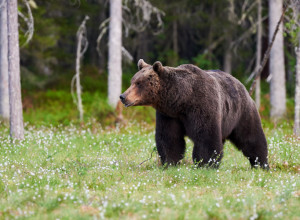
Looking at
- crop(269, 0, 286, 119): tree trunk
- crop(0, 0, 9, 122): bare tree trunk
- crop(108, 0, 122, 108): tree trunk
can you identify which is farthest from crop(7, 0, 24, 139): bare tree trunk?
crop(269, 0, 286, 119): tree trunk

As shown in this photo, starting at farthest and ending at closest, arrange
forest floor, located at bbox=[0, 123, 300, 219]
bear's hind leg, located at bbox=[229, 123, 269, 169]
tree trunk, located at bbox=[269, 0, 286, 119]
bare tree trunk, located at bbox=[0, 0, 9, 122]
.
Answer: tree trunk, located at bbox=[269, 0, 286, 119] → bare tree trunk, located at bbox=[0, 0, 9, 122] → bear's hind leg, located at bbox=[229, 123, 269, 169] → forest floor, located at bbox=[0, 123, 300, 219]

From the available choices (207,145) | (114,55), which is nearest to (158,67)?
(207,145)

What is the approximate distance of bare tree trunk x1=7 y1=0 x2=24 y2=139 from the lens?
10219 mm

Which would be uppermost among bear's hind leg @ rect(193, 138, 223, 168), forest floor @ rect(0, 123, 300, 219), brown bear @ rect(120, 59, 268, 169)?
brown bear @ rect(120, 59, 268, 169)

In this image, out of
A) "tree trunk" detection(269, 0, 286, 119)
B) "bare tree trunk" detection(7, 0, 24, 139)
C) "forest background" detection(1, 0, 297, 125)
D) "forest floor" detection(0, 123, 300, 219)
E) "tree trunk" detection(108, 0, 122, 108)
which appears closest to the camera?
"forest floor" detection(0, 123, 300, 219)

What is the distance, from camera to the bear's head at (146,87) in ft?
22.3

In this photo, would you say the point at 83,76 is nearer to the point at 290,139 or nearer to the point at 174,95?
the point at 290,139

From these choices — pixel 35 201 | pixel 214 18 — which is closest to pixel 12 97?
pixel 35 201

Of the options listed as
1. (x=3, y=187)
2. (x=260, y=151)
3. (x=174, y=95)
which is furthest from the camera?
(x=260, y=151)

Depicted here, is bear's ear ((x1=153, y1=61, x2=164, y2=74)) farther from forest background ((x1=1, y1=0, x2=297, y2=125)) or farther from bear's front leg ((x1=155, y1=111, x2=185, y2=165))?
forest background ((x1=1, y1=0, x2=297, y2=125))

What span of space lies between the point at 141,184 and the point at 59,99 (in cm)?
1517

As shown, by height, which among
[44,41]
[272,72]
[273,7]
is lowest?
[272,72]

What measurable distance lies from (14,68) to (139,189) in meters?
5.91

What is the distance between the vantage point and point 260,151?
311 inches
